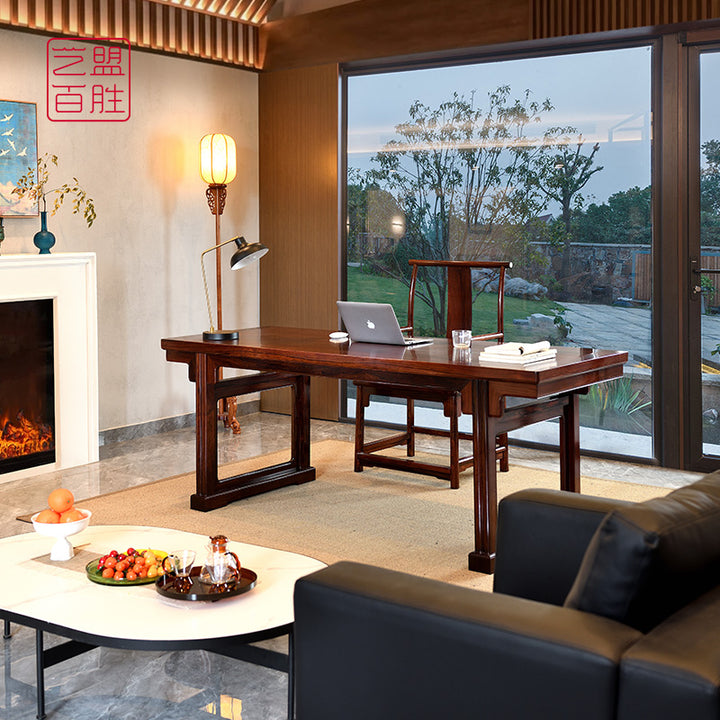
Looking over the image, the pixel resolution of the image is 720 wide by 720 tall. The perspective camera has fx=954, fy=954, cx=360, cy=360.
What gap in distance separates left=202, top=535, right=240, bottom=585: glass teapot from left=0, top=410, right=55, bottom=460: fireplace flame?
107 inches

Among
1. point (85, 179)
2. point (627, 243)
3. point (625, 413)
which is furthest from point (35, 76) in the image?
point (625, 413)

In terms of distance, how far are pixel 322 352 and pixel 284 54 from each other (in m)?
3.15

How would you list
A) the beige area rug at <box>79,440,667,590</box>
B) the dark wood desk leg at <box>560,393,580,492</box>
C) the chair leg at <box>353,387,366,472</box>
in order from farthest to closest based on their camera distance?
the chair leg at <box>353,387,366,472</box>, the dark wood desk leg at <box>560,393,580,492</box>, the beige area rug at <box>79,440,667,590</box>

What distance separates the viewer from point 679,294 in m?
4.88

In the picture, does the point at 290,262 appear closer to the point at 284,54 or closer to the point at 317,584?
the point at 284,54

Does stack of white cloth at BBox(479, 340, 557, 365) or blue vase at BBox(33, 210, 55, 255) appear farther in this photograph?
blue vase at BBox(33, 210, 55, 255)

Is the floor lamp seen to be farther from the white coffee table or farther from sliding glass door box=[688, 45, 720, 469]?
the white coffee table

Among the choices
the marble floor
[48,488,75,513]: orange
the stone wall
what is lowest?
the marble floor

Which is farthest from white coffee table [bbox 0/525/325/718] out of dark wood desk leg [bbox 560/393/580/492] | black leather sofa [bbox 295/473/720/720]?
dark wood desk leg [bbox 560/393/580/492]

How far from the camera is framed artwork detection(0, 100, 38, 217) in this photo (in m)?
4.86

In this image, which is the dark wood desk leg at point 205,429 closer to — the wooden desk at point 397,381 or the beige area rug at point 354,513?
the wooden desk at point 397,381

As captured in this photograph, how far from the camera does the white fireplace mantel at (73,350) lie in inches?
194

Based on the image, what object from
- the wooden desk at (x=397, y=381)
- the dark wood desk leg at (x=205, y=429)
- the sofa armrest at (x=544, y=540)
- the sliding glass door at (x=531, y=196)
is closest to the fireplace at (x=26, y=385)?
the wooden desk at (x=397, y=381)

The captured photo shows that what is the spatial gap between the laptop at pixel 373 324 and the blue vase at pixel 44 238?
1.83 meters
